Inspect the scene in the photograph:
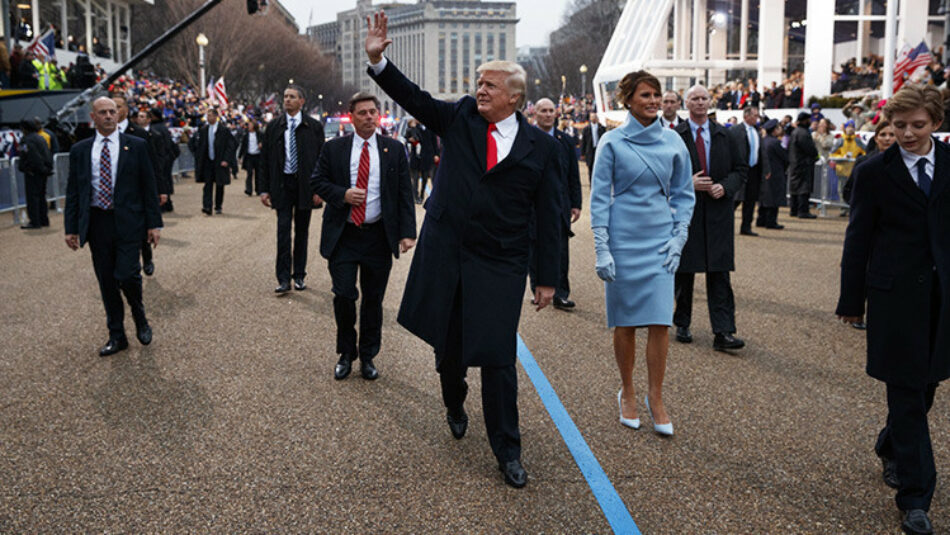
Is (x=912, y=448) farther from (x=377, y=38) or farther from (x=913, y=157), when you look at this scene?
(x=377, y=38)

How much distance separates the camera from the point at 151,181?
695 cm

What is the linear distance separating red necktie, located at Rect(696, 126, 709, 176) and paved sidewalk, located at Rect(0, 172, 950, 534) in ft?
4.53

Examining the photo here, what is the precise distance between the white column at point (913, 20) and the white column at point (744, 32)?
1392 centimetres

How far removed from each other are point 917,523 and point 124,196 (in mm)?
5612

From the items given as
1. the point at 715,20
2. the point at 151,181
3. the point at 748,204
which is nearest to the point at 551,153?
the point at 151,181

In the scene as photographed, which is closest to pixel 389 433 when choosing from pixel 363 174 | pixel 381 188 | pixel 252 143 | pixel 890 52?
pixel 381 188

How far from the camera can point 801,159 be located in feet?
54.8

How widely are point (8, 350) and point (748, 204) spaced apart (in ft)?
36.1

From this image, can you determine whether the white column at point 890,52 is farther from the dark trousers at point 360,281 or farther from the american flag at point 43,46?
the american flag at point 43,46

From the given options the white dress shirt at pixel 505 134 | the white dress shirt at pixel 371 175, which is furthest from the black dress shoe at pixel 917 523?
the white dress shirt at pixel 371 175

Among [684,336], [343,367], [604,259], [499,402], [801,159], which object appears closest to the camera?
[499,402]

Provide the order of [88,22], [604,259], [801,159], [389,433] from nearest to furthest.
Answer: [604,259] < [389,433] < [801,159] < [88,22]

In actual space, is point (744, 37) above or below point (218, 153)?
above

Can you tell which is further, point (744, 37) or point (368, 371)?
point (744, 37)
